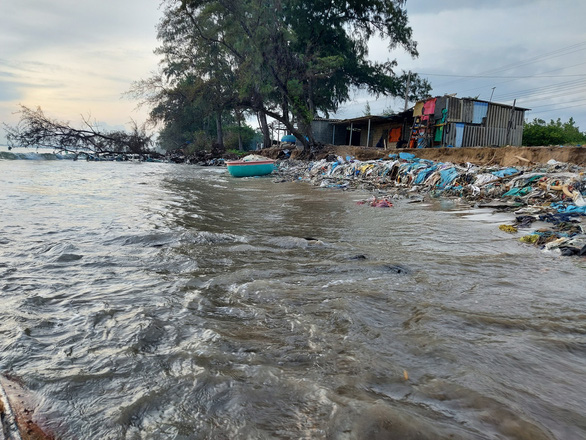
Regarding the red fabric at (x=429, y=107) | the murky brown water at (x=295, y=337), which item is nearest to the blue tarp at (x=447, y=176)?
the murky brown water at (x=295, y=337)

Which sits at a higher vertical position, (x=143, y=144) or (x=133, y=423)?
(x=143, y=144)

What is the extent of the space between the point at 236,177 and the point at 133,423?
16.4 meters

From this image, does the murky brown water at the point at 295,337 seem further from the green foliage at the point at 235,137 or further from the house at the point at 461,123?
the green foliage at the point at 235,137

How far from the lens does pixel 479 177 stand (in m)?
9.48

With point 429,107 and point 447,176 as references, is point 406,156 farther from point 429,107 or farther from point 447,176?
point 429,107

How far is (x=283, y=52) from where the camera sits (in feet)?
66.7

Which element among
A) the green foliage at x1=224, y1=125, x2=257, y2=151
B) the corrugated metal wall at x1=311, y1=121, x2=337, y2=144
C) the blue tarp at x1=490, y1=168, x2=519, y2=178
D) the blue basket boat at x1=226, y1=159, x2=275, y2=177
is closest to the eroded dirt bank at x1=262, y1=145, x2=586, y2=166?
the blue tarp at x1=490, y1=168, x2=519, y2=178

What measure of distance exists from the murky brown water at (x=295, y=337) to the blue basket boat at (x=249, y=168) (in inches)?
497

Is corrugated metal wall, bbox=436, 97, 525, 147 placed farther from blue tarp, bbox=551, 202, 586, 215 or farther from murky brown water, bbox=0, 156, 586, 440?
murky brown water, bbox=0, 156, 586, 440

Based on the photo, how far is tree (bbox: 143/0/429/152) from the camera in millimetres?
20000

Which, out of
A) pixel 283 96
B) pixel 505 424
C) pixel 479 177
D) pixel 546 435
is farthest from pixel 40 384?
pixel 283 96

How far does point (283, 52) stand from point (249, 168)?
7.86 m

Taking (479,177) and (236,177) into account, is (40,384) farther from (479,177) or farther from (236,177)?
(236,177)

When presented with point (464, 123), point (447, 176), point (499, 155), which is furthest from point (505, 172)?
point (464, 123)
